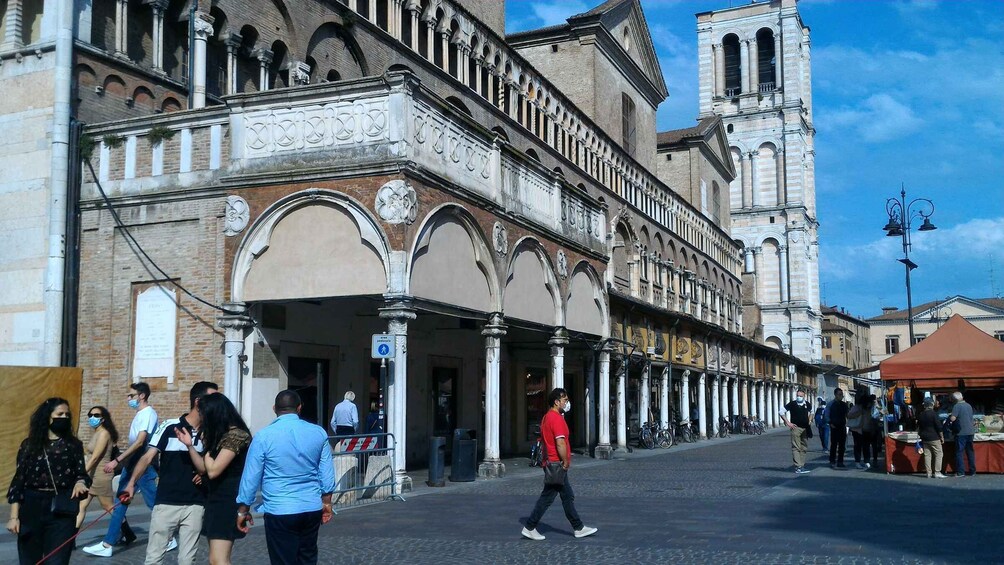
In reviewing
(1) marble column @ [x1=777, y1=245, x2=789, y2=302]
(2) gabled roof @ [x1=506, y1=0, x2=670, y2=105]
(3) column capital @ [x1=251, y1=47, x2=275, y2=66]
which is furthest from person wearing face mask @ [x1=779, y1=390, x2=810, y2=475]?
(1) marble column @ [x1=777, y1=245, x2=789, y2=302]

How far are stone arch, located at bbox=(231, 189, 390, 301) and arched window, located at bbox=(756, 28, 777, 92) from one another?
3058 inches

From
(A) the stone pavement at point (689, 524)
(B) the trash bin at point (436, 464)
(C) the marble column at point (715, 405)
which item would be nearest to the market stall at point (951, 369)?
(A) the stone pavement at point (689, 524)

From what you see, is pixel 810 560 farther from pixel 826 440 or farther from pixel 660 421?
pixel 660 421

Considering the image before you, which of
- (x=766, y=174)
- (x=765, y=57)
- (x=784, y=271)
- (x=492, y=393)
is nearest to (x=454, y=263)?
(x=492, y=393)

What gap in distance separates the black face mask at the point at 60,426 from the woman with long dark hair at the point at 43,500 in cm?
11

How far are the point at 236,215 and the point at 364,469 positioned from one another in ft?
16.1

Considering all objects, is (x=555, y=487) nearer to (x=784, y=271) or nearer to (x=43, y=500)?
(x=43, y=500)

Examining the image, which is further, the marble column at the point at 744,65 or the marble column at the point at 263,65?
the marble column at the point at 744,65

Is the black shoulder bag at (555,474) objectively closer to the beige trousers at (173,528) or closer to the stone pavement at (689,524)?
the stone pavement at (689,524)

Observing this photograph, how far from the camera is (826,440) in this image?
28.1 m

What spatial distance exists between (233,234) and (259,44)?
6.27 meters

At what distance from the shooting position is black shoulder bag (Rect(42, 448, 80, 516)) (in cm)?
744

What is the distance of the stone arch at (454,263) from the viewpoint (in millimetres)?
16844

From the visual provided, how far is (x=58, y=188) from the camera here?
17797 mm
